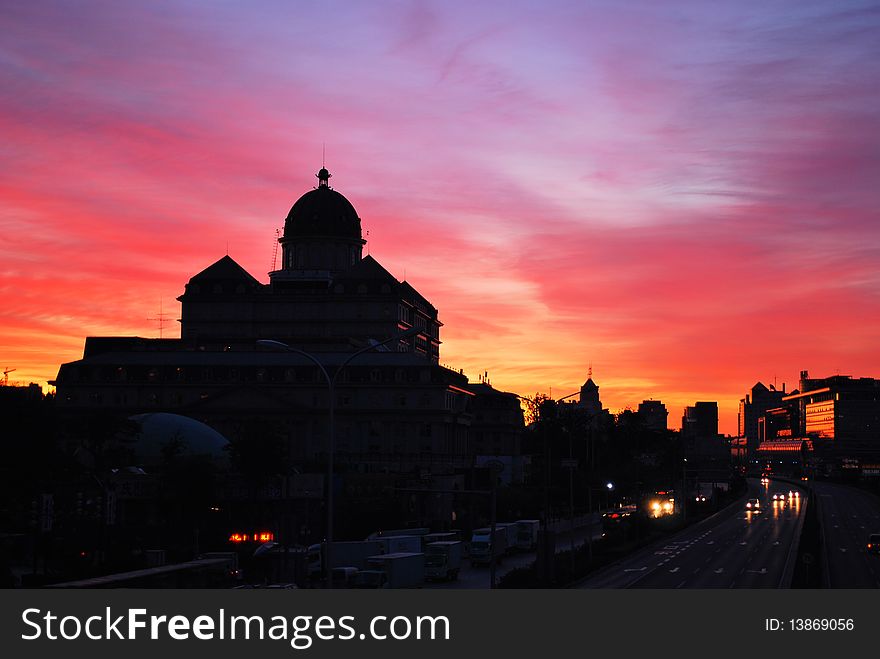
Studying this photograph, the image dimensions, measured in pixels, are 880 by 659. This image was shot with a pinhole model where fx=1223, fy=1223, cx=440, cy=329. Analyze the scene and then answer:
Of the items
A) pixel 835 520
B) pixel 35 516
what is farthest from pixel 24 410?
pixel 835 520

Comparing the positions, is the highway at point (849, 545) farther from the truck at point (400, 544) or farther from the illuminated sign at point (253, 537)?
the illuminated sign at point (253, 537)

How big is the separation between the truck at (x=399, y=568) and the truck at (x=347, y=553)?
5239 millimetres

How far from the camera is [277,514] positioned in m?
111

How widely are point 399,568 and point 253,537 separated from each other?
31.8 m

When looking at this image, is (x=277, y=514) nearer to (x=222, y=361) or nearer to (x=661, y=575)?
(x=661, y=575)

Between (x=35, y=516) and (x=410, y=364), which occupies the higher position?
(x=410, y=364)

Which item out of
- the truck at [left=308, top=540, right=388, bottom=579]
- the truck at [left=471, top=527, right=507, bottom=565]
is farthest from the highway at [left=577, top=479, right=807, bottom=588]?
the truck at [left=308, top=540, right=388, bottom=579]

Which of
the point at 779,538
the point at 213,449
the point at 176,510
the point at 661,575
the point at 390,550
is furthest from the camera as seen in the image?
the point at 213,449

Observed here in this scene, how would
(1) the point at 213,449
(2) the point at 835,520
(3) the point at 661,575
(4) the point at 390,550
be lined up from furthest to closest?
(2) the point at 835,520 → (1) the point at 213,449 → (4) the point at 390,550 → (3) the point at 661,575

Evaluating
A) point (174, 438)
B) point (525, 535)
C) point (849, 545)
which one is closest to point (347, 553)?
point (525, 535)

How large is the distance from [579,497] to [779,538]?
1747 inches

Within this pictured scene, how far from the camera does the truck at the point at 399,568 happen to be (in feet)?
254

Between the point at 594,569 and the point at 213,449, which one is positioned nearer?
the point at 594,569

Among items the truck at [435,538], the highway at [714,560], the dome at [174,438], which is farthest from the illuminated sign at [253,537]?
the highway at [714,560]
